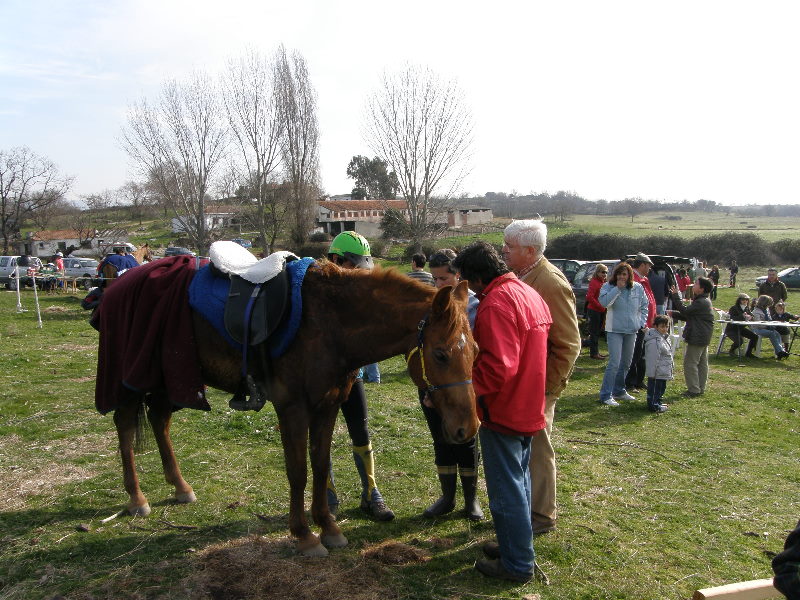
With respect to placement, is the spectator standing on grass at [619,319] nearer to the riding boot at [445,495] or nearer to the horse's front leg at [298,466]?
the riding boot at [445,495]

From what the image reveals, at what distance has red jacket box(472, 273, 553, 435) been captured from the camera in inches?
122

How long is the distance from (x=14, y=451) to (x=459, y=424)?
4.81m

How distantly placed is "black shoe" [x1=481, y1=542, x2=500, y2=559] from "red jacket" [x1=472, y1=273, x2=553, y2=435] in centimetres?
91

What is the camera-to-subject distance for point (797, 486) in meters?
5.14

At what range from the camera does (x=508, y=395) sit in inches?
127

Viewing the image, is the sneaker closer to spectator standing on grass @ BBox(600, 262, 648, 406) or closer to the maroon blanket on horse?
the maroon blanket on horse

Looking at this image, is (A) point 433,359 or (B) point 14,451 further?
(B) point 14,451

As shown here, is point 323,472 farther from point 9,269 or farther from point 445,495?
point 9,269

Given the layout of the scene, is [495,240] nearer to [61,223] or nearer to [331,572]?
[331,572]

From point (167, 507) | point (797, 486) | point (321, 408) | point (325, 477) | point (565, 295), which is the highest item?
point (565, 295)

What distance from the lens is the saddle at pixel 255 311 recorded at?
11.7ft

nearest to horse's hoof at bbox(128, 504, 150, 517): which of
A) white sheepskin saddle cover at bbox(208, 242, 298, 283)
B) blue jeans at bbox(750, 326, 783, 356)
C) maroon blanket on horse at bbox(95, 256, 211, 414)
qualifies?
maroon blanket on horse at bbox(95, 256, 211, 414)

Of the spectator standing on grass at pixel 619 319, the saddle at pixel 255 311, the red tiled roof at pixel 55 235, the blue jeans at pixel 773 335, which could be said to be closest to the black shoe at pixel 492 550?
the saddle at pixel 255 311

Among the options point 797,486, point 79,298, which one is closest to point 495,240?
point 79,298
